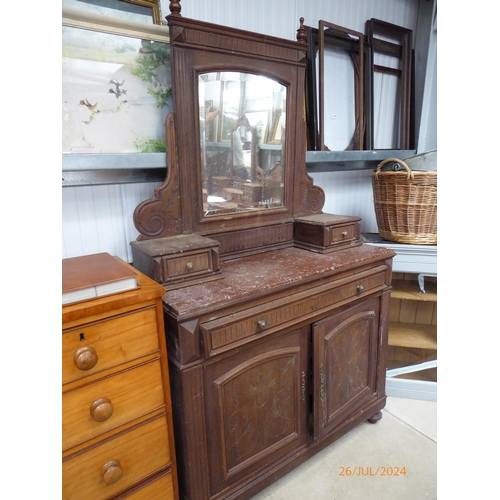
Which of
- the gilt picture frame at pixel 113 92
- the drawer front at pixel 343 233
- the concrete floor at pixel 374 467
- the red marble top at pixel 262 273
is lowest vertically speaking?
the concrete floor at pixel 374 467

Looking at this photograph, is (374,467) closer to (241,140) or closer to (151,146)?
(241,140)

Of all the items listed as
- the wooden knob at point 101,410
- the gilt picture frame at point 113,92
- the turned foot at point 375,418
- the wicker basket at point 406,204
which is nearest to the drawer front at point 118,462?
the wooden knob at point 101,410

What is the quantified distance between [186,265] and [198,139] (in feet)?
1.64

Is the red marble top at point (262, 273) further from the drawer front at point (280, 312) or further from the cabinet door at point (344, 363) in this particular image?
the cabinet door at point (344, 363)

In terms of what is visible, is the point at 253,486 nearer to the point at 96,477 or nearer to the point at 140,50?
the point at 96,477

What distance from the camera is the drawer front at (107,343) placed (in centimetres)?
89

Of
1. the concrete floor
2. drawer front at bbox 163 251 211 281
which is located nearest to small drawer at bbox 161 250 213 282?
drawer front at bbox 163 251 211 281

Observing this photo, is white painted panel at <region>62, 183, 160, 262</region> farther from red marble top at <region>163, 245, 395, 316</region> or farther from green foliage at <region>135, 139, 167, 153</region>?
red marble top at <region>163, 245, 395, 316</region>

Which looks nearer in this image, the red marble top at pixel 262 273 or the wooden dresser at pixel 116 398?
the wooden dresser at pixel 116 398

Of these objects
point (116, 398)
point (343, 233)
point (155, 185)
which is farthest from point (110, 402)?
point (343, 233)

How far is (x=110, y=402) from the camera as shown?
981 millimetres

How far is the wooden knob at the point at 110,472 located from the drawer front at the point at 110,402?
11cm

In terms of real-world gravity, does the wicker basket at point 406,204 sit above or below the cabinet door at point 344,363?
above

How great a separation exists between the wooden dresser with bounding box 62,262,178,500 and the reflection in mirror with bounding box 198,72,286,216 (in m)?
0.56
